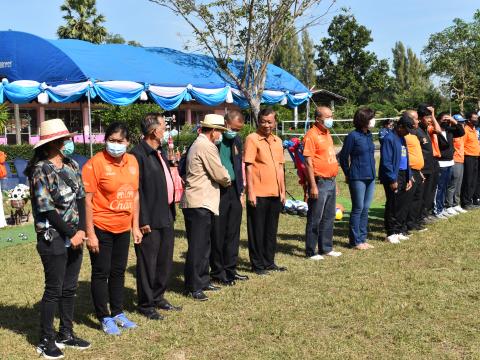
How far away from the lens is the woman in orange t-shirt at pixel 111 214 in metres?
4.34

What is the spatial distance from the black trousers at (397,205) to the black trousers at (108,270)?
4.59 meters

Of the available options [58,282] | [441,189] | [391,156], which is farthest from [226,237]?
A: [441,189]

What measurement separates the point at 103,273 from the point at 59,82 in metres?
11.4

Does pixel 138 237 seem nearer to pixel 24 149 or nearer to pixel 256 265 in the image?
pixel 256 265

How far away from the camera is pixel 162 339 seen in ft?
14.7

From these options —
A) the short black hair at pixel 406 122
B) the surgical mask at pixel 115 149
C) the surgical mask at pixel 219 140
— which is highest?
the short black hair at pixel 406 122

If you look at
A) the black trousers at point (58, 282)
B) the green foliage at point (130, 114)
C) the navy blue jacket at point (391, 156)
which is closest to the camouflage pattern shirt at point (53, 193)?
the black trousers at point (58, 282)

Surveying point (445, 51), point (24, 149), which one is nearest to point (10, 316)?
point (24, 149)

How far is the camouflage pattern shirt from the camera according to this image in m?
3.92

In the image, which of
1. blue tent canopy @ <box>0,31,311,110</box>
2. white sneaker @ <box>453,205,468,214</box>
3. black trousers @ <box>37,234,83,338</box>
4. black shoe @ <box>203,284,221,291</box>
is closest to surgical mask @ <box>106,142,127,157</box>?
black trousers @ <box>37,234,83,338</box>

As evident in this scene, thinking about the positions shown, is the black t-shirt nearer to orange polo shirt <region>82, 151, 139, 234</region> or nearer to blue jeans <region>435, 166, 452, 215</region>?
blue jeans <region>435, 166, 452, 215</region>

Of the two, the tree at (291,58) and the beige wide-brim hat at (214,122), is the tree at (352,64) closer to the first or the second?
the tree at (291,58)

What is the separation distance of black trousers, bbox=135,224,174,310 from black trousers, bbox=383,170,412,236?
407 cm

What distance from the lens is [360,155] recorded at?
24.3 ft
